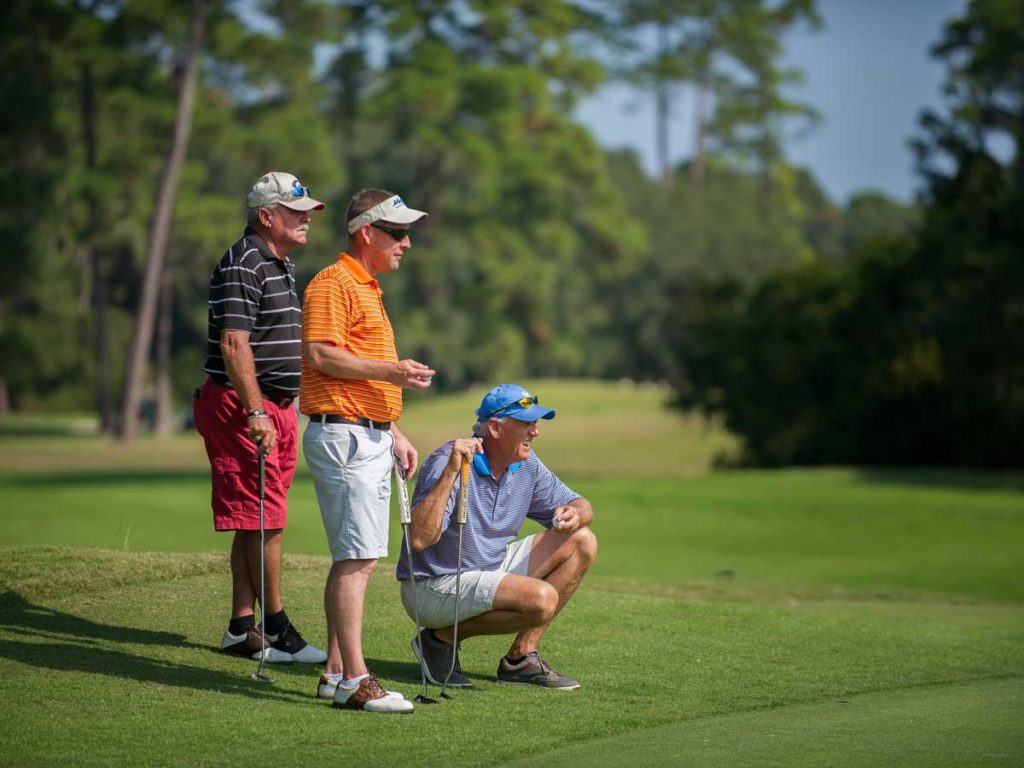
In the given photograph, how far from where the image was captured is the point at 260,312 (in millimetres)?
6727

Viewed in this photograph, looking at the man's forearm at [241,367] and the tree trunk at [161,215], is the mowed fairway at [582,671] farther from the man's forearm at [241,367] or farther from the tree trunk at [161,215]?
the tree trunk at [161,215]

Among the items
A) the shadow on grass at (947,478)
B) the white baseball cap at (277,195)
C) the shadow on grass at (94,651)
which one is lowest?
the shadow on grass at (947,478)

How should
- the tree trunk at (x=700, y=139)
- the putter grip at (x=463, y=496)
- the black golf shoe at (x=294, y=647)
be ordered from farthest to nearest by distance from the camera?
1. the tree trunk at (x=700, y=139)
2. the black golf shoe at (x=294, y=647)
3. the putter grip at (x=463, y=496)

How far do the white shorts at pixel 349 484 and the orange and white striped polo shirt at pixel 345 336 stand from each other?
98 mm

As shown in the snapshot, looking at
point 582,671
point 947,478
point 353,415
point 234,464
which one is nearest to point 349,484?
point 353,415

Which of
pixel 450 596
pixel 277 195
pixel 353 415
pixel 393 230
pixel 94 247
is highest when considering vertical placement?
pixel 94 247

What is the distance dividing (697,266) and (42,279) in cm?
2893

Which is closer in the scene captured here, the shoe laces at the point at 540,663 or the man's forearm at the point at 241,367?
the man's forearm at the point at 241,367

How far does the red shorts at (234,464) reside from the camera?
22.5ft

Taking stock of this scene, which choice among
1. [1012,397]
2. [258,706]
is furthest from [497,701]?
[1012,397]

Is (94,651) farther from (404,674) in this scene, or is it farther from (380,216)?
(380,216)

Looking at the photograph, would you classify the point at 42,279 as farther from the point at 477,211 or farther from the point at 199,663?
the point at 199,663

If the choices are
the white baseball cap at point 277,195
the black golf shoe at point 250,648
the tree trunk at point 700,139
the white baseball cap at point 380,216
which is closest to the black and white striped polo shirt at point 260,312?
the white baseball cap at point 277,195

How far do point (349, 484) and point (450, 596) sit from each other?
825mm
